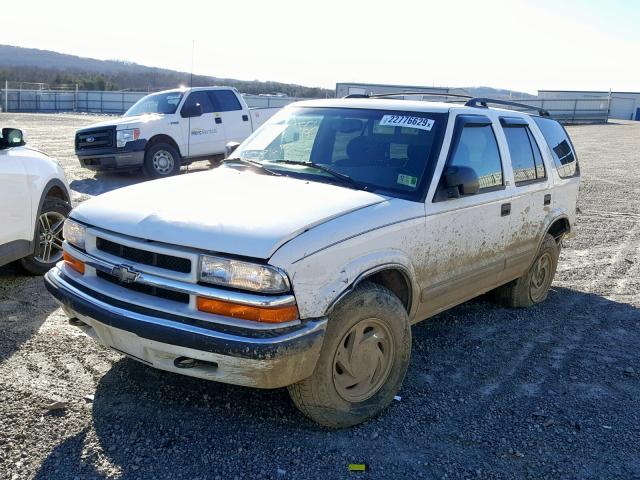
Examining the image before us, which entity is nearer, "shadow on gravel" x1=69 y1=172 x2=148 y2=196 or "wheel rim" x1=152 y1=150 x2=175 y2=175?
"shadow on gravel" x1=69 y1=172 x2=148 y2=196

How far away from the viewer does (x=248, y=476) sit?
314cm

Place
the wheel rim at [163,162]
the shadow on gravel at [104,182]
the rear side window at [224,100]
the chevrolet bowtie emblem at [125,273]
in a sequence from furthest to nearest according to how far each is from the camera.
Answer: the rear side window at [224,100] → the wheel rim at [163,162] → the shadow on gravel at [104,182] → the chevrolet bowtie emblem at [125,273]

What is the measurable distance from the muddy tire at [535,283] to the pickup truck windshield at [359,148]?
209 centimetres

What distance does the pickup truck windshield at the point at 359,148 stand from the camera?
4.18 metres

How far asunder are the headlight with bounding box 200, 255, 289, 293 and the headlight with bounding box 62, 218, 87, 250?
99 centimetres

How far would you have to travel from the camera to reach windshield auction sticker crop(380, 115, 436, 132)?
14.5 feet

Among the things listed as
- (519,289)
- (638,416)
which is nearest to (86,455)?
(638,416)

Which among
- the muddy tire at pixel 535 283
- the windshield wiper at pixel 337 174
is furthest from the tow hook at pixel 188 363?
the muddy tire at pixel 535 283

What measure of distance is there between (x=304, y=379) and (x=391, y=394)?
0.72m

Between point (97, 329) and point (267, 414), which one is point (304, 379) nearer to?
point (267, 414)

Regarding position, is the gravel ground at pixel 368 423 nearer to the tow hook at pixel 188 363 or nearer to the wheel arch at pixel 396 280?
the tow hook at pixel 188 363

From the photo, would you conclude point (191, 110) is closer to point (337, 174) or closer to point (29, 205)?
point (29, 205)

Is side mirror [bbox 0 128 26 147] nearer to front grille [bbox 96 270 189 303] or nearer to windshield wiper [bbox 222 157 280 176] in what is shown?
windshield wiper [bbox 222 157 280 176]

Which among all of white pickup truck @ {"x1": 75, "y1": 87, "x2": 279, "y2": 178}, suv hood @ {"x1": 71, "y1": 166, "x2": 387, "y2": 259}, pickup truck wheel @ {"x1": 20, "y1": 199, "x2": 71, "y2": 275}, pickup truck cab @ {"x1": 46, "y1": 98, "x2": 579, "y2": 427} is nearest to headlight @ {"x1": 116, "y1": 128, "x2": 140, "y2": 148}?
white pickup truck @ {"x1": 75, "y1": 87, "x2": 279, "y2": 178}
